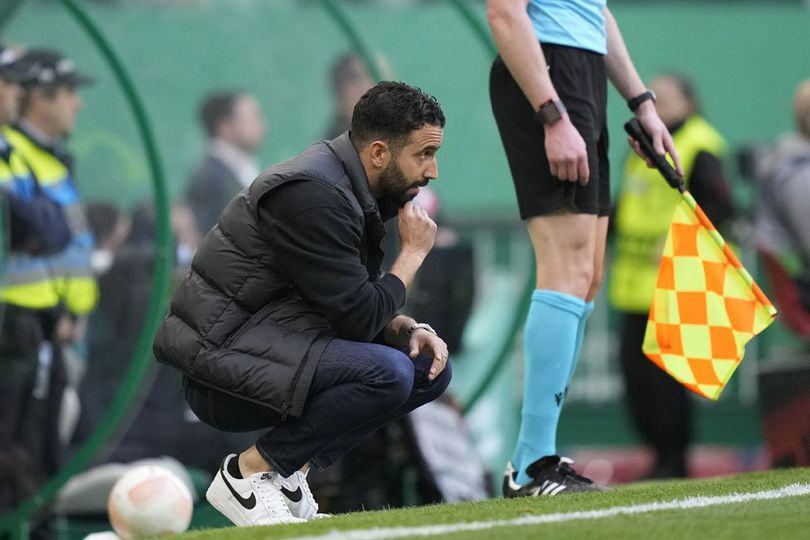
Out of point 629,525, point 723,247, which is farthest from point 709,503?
point 723,247

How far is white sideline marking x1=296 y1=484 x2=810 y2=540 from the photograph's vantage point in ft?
12.9

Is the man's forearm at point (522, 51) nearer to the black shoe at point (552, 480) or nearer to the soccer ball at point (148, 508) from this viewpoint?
the black shoe at point (552, 480)

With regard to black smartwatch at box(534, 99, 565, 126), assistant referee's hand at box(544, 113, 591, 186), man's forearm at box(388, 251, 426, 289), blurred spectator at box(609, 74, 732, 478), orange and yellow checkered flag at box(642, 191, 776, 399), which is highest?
black smartwatch at box(534, 99, 565, 126)

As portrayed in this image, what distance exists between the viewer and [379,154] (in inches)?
173

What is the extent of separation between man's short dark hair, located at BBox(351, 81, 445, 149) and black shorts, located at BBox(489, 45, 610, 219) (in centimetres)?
53

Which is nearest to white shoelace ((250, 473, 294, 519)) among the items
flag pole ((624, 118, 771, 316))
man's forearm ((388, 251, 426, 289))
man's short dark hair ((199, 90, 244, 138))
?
man's forearm ((388, 251, 426, 289))

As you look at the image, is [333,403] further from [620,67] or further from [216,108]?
[216,108]

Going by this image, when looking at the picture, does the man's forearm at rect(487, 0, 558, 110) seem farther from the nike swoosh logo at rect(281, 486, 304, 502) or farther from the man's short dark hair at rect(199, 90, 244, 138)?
the man's short dark hair at rect(199, 90, 244, 138)

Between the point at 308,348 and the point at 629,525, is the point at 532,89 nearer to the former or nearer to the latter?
the point at 308,348

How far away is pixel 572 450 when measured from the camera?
9.66m

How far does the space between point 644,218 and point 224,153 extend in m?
2.26

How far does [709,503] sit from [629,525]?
19.1 inches

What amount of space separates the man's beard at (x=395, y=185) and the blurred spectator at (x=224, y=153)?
10.4 ft

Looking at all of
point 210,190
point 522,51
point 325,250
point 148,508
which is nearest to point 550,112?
point 522,51
